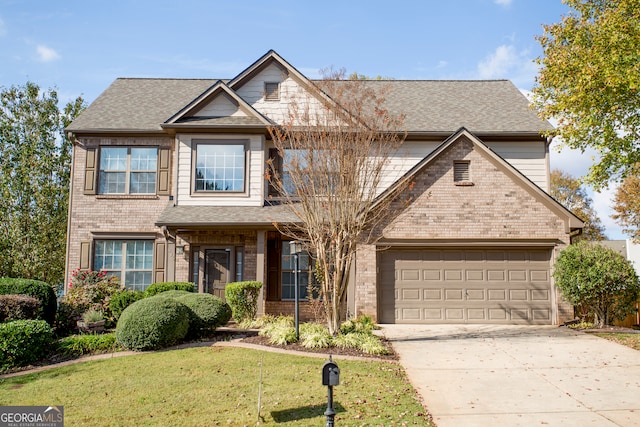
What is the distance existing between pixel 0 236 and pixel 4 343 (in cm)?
1578

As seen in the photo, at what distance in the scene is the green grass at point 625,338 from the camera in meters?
11.3

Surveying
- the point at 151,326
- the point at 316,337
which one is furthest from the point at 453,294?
the point at 151,326

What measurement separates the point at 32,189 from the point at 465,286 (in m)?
20.7

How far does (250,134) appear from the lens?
53.0 ft

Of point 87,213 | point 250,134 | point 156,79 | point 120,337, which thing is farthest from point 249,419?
point 156,79

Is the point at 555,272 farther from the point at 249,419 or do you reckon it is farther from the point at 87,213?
the point at 87,213

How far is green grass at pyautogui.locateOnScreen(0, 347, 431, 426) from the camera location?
655cm

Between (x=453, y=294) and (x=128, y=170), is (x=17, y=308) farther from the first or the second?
(x=453, y=294)

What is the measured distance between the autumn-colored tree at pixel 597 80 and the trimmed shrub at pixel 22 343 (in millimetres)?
13890

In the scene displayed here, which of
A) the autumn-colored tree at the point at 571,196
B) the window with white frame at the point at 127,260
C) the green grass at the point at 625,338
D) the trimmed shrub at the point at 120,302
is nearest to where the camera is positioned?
the green grass at the point at 625,338

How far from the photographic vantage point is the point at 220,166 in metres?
16.2

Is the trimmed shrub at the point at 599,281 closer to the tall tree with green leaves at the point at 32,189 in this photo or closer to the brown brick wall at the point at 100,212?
the brown brick wall at the point at 100,212

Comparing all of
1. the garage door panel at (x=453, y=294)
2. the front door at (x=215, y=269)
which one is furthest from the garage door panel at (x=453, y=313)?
the front door at (x=215, y=269)

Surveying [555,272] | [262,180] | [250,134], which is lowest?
[555,272]
